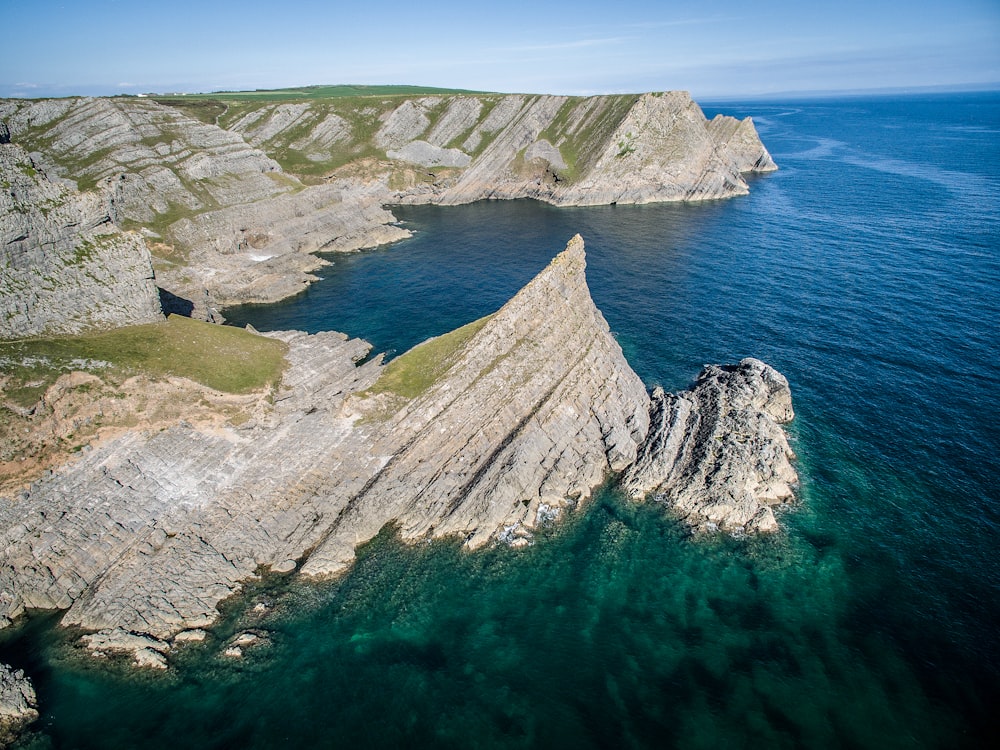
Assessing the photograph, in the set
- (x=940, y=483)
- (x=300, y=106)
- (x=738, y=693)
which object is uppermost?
(x=300, y=106)

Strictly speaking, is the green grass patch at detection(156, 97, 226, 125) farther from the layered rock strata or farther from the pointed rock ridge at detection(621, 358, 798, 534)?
the pointed rock ridge at detection(621, 358, 798, 534)

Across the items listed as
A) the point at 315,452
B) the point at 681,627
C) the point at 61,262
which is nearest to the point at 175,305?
the point at 61,262

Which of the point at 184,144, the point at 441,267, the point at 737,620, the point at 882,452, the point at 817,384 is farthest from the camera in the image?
the point at 184,144

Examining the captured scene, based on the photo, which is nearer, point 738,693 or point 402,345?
point 738,693

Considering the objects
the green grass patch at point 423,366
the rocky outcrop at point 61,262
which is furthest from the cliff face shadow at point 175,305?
the green grass patch at point 423,366

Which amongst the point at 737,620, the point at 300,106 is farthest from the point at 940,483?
the point at 300,106

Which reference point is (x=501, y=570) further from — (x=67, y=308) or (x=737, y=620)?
(x=67, y=308)
